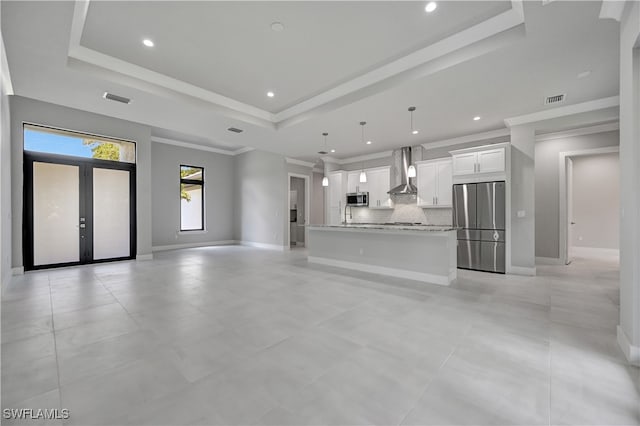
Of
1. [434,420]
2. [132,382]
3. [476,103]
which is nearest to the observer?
[434,420]

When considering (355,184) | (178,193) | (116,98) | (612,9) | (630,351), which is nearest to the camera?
(630,351)

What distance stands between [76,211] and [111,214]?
2.10 feet

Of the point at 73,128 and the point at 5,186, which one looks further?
the point at 73,128

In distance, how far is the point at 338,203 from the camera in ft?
29.6

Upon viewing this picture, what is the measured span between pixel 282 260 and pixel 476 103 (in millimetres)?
5310

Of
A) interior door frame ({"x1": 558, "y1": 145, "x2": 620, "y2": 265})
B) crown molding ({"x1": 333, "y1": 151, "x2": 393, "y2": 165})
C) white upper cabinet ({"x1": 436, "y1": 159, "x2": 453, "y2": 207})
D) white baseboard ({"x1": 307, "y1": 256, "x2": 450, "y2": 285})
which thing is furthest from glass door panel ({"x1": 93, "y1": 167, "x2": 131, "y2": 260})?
interior door frame ({"x1": 558, "y1": 145, "x2": 620, "y2": 265})

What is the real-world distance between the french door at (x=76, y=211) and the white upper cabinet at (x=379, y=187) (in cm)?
650

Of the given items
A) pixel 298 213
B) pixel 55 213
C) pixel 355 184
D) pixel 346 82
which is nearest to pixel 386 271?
pixel 346 82

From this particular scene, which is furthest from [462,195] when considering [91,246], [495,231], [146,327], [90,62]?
[91,246]

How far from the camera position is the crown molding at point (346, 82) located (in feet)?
10.1

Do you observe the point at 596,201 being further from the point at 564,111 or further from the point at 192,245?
the point at 192,245

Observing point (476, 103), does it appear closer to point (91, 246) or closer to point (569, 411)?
point (569, 411)

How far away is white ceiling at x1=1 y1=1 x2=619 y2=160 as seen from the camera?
2873 mm

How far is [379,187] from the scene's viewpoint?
8234mm
